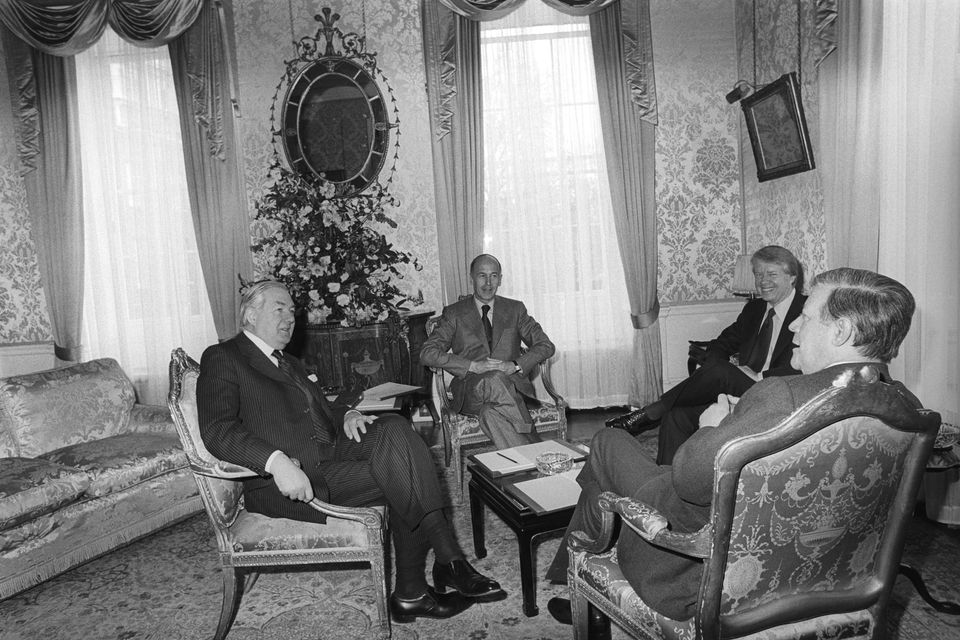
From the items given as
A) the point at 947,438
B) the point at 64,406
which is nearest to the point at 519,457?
the point at 947,438

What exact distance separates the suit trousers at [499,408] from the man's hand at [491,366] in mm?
33

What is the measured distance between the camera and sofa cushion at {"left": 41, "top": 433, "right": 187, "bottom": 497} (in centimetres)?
336

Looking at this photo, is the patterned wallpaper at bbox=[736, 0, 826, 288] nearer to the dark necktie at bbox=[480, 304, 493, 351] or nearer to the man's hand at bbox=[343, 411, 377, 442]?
the dark necktie at bbox=[480, 304, 493, 351]

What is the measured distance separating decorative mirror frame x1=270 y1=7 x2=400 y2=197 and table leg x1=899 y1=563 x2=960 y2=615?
4.65m

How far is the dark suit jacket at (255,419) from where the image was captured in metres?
2.48

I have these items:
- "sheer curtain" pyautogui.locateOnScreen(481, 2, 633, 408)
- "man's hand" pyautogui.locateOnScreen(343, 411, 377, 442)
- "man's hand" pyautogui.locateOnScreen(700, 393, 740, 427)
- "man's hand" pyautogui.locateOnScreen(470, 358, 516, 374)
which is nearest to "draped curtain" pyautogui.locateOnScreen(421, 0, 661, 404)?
"sheer curtain" pyautogui.locateOnScreen(481, 2, 633, 408)

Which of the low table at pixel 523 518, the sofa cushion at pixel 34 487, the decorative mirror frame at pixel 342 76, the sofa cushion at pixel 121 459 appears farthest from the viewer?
the decorative mirror frame at pixel 342 76

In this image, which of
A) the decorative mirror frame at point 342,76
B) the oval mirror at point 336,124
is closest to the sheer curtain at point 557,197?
the decorative mirror frame at point 342,76

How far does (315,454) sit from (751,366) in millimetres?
2703

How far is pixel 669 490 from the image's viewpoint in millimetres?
1993

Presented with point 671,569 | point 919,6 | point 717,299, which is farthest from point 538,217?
point 671,569

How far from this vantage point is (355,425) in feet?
9.30

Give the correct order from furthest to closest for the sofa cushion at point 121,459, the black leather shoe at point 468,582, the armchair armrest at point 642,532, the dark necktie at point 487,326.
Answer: the dark necktie at point 487,326 < the sofa cushion at point 121,459 < the black leather shoe at point 468,582 < the armchair armrest at point 642,532

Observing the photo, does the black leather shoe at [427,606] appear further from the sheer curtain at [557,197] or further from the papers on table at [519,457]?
the sheer curtain at [557,197]
